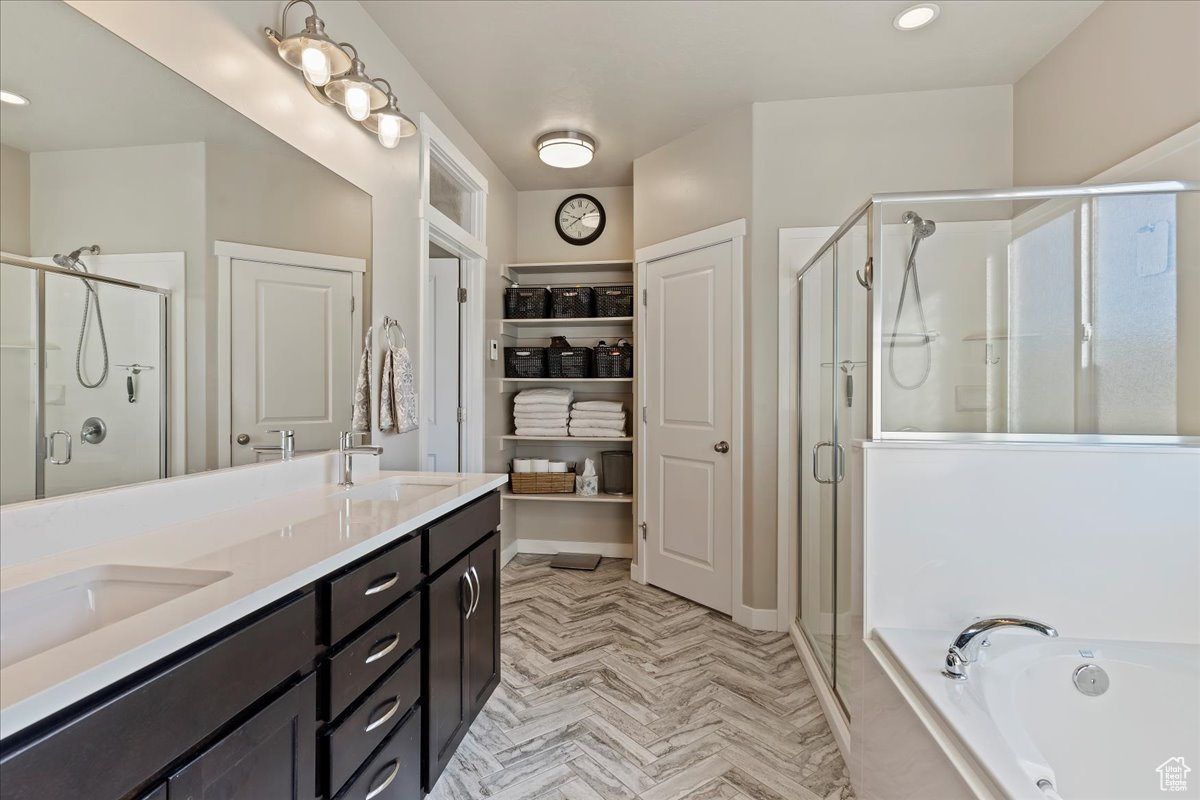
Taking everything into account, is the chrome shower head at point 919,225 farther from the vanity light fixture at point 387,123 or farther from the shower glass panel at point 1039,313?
the vanity light fixture at point 387,123

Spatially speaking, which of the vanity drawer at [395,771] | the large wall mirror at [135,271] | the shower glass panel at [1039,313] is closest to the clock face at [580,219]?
the large wall mirror at [135,271]

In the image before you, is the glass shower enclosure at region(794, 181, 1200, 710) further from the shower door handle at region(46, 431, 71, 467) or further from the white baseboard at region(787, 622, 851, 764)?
the shower door handle at region(46, 431, 71, 467)

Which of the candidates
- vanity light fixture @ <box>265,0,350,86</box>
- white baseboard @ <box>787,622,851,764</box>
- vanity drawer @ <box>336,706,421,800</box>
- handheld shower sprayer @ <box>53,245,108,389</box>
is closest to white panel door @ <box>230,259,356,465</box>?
handheld shower sprayer @ <box>53,245,108,389</box>

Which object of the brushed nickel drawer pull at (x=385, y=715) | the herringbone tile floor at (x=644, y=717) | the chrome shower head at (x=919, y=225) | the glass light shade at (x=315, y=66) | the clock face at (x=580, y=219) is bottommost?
the herringbone tile floor at (x=644, y=717)

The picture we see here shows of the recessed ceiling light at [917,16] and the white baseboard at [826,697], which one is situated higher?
the recessed ceiling light at [917,16]

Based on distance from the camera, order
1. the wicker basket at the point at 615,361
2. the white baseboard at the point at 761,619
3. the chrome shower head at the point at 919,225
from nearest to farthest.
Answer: the chrome shower head at the point at 919,225 < the white baseboard at the point at 761,619 < the wicker basket at the point at 615,361

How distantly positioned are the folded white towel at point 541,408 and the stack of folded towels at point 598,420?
9cm

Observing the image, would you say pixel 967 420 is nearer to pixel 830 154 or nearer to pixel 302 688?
pixel 830 154

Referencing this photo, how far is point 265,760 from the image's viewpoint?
0.91 m

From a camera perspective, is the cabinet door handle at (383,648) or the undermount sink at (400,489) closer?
the cabinet door handle at (383,648)

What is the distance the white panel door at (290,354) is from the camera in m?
1.50

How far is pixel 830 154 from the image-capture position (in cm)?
273

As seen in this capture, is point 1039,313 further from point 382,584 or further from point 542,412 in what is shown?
point 542,412

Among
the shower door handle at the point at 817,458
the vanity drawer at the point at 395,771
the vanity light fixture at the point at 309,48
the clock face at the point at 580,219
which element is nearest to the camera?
the vanity drawer at the point at 395,771
